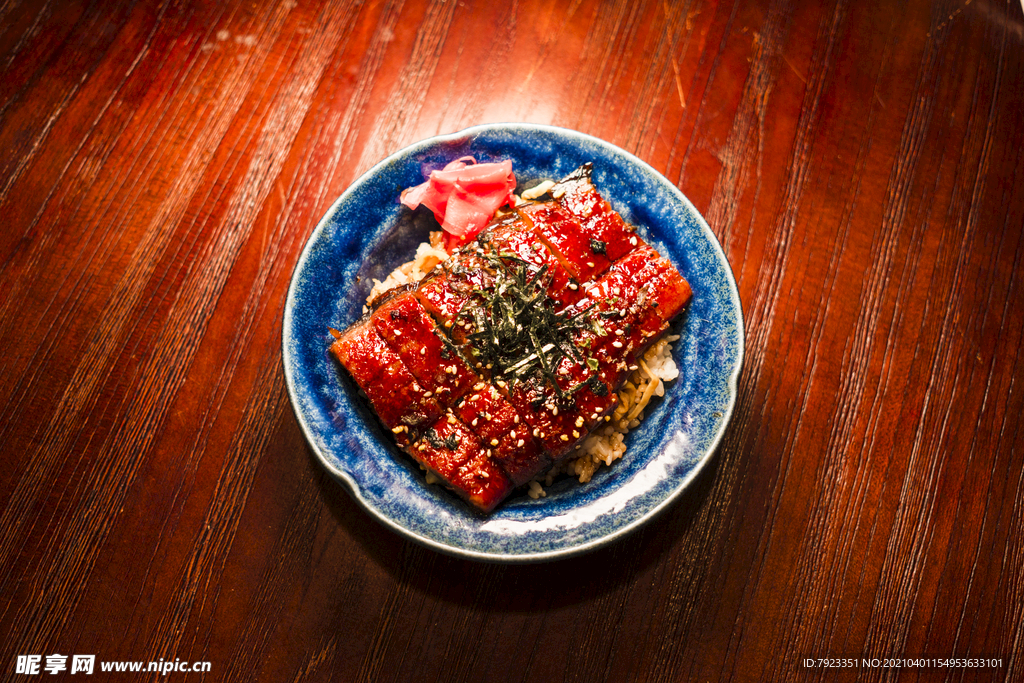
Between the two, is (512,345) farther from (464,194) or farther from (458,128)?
(458,128)

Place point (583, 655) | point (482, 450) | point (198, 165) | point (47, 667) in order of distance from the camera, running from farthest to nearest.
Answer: point (198, 165) < point (583, 655) < point (47, 667) < point (482, 450)

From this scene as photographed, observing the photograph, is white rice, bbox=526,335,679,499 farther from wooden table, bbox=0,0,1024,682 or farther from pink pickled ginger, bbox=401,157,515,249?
pink pickled ginger, bbox=401,157,515,249

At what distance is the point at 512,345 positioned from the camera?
7.21ft

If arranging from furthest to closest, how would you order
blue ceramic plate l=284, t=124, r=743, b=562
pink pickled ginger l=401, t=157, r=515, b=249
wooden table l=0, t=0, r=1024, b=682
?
wooden table l=0, t=0, r=1024, b=682 → pink pickled ginger l=401, t=157, r=515, b=249 → blue ceramic plate l=284, t=124, r=743, b=562

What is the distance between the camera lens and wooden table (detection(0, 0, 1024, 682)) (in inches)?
99.3

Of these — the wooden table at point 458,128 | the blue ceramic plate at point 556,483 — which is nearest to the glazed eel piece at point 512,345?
the blue ceramic plate at point 556,483

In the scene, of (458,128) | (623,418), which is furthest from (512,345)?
(458,128)

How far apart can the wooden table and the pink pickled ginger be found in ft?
1.82

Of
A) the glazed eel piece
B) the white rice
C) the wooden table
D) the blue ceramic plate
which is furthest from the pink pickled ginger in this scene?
the white rice

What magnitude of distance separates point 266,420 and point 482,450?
3.50ft

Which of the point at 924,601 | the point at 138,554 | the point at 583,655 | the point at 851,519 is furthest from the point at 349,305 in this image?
the point at 924,601

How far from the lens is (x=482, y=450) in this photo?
2.19m

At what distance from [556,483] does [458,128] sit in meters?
1.74

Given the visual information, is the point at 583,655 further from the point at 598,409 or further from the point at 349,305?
the point at 349,305
